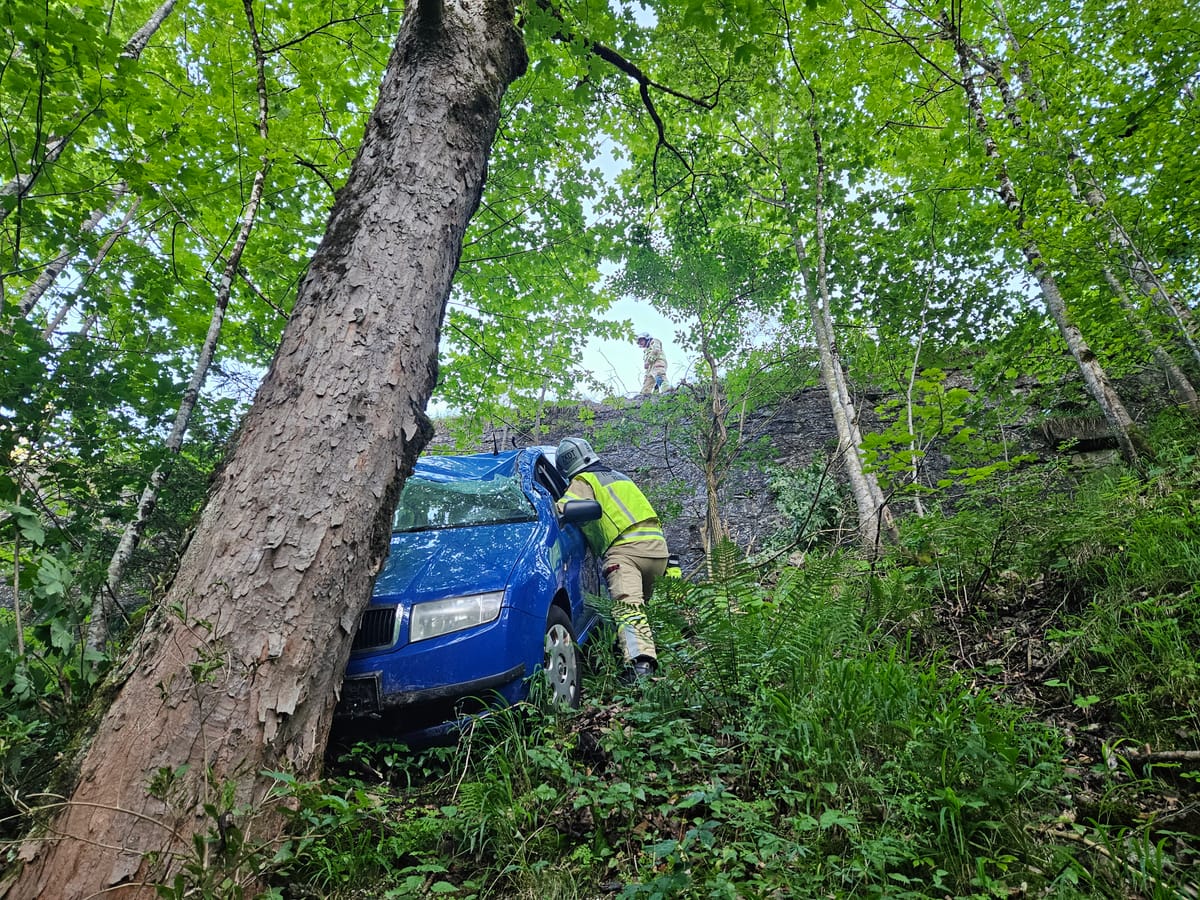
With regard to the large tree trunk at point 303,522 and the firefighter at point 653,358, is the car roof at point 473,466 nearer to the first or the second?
the large tree trunk at point 303,522

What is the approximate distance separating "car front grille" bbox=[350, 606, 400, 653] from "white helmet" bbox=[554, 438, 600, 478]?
7.11ft

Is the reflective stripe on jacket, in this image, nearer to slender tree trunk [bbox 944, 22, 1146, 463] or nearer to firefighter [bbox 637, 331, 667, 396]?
slender tree trunk [bbox 944, 22, 1146, 463]

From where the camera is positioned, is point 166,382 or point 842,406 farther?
point 842,406

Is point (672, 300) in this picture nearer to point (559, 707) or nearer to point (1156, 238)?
point (1156, 238)

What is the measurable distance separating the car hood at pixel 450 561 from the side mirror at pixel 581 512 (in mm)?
413

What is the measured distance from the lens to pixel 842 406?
7.75m

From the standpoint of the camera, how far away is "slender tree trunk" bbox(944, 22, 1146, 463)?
5.03 meters

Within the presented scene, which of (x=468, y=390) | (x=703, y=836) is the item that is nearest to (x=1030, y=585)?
(x=703, y=836)

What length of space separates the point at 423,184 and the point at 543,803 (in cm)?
274

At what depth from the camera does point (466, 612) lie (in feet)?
9.11

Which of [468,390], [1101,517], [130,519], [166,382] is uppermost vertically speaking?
[468,390]

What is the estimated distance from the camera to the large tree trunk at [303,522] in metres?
1.37

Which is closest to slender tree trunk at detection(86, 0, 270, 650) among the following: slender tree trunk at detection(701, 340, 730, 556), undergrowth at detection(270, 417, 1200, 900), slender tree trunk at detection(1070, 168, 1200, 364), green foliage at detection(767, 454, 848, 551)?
undergrowth at detection(270, 417, 1200, 900)

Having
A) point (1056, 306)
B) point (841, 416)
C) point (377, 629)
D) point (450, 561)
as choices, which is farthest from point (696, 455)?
point (377, 629)
